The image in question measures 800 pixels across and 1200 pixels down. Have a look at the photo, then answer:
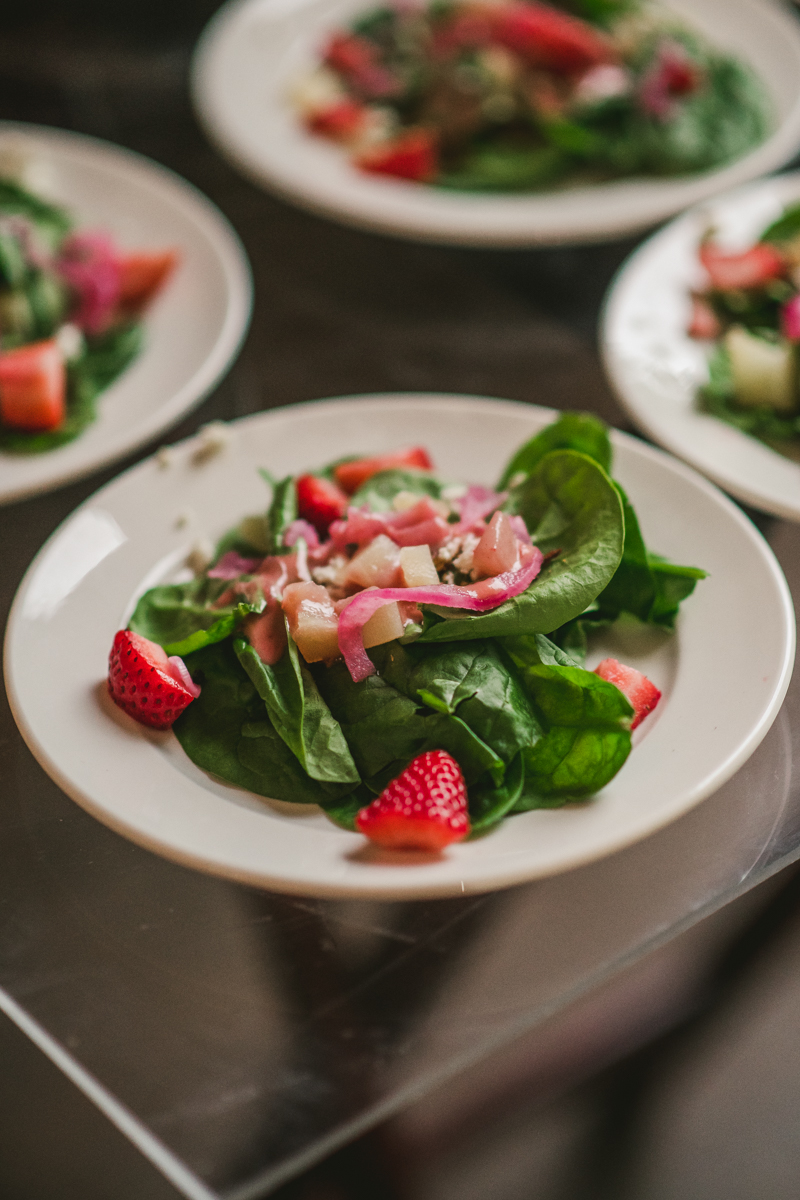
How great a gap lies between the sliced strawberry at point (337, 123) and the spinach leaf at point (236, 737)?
141cm

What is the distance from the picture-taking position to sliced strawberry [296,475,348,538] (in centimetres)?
127

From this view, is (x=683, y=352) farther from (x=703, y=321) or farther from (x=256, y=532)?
(x=256, y=532)

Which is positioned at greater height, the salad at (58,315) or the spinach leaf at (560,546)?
the spinach leaf at (560,546)

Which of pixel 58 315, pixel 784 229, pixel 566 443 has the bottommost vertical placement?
pixel 58 315

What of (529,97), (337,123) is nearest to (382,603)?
(337,123)

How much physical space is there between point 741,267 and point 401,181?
27.1 inches

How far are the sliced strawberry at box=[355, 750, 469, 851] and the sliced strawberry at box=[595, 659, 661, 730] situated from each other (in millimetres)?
217

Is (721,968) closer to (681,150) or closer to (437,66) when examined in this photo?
(681,150)

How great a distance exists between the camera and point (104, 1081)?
85cm

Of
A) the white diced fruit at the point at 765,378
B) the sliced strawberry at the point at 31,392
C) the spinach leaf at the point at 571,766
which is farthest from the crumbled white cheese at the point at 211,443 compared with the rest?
the white diced fruit at the point at 765,378

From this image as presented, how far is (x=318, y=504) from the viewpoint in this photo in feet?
4.17

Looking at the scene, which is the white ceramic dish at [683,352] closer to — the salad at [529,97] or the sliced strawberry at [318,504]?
the salad at [529,97]

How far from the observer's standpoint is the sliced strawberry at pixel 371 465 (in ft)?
4.40

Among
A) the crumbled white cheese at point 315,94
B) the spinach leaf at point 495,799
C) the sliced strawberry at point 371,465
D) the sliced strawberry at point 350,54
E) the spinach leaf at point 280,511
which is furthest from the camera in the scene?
the sliced strawberry at point 350,54
